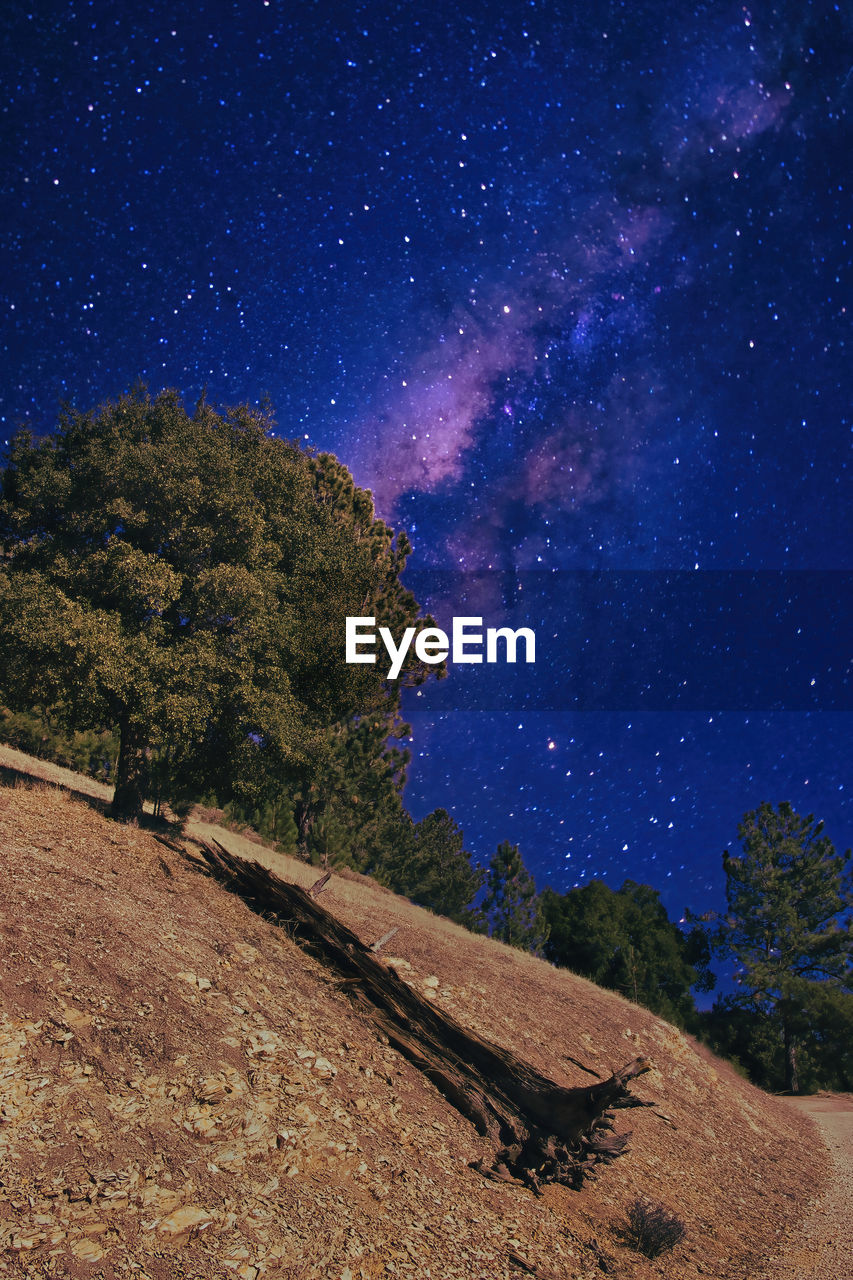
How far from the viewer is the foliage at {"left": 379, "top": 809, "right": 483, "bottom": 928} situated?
4512 cm

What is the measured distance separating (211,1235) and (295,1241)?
78 centimetres

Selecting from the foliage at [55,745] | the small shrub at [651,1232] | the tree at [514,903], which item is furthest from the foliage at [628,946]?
the small shrub at [651,1232]

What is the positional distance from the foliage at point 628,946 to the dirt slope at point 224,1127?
39.7m

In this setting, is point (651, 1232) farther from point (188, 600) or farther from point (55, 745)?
Answer: point (55, 745)

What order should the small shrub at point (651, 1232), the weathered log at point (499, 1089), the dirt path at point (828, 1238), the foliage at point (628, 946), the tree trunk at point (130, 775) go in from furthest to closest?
1. the foliage at point (628, 946)
2. the tree trunk at point (130, 775)
3. the dirt path at point (828, 1238)
4. the weathered log at point (499, 1089)
5. the small shrub at point (651, 1232)

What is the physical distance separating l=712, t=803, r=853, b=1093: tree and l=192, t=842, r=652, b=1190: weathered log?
43.1m

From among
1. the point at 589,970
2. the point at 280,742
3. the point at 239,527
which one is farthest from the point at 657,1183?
the point at 589,970

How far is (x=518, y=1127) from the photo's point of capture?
9820 mm

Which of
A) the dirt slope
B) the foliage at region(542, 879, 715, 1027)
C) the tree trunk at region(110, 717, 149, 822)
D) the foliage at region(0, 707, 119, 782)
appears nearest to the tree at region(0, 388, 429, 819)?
the tree trunk at region(110, 717, 149, 822)

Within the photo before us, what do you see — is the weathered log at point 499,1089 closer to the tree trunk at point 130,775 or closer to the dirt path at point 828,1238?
the dirt path at point 828,1238

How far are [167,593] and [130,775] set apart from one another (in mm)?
4411

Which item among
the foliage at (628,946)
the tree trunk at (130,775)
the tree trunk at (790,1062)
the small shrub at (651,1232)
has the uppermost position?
the tree trunk at (130,775)

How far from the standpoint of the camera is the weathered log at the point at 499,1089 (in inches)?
377

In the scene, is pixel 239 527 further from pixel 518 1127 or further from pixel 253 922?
pixel 518 1127
